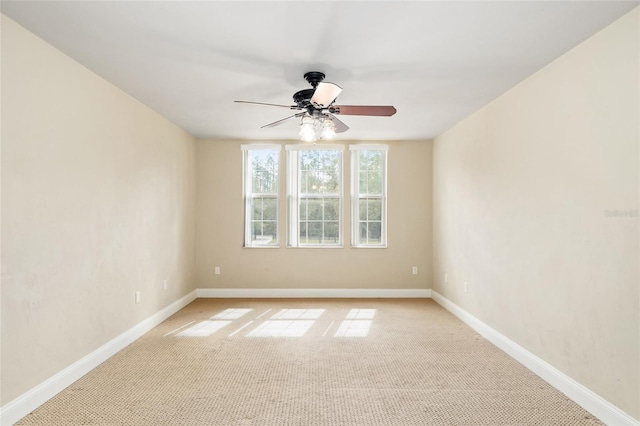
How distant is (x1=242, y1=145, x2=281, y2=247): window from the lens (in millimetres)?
5715

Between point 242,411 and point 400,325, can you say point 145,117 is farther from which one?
point 400,325

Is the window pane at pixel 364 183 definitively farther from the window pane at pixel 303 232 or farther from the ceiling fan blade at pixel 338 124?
the ceiling fan blade at pixel 338 124

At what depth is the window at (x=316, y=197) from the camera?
18.8 feet

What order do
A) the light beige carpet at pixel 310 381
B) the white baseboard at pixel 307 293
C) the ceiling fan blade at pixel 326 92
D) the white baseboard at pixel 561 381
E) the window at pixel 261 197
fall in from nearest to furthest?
the white baseboard at pixel 561 381
the light beige carpet at pixel 310 381
the ceiling fan blade at pixel 326 92
the white baseboard at pixel 307 293
the window at pixel 261 197

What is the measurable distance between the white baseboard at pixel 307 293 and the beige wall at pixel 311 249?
0.07 meters

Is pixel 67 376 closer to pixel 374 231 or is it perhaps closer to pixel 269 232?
pixel 269 232

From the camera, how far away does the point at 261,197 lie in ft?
18.8

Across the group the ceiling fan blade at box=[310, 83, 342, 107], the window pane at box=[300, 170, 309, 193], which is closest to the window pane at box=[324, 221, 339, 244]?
the window pane at box=[300, 170, 309, 193]

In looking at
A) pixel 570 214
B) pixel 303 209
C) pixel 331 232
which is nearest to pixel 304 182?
pixel 303 209

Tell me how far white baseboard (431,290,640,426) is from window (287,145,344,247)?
8.20 feet

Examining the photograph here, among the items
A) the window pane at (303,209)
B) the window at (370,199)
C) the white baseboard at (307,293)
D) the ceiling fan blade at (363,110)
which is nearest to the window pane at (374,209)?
the window at (370,199)

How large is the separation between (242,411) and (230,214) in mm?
3601

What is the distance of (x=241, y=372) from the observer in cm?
295

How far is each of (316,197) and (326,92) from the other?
3.29 m
